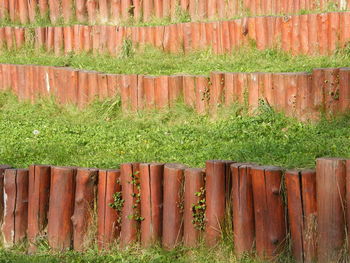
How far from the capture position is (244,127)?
8.45 m

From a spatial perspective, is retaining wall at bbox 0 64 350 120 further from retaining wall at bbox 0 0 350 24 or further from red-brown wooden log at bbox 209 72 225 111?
retaining wall at bbox 0 0 350 24

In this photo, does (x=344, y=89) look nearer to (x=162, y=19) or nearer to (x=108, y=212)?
(x=108, y=212)

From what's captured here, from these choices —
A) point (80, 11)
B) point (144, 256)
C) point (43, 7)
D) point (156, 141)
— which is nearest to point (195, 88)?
point (156, 141)

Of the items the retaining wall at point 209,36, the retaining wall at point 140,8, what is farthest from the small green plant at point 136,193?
the retaining wall at point 140,8

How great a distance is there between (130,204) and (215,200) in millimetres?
732

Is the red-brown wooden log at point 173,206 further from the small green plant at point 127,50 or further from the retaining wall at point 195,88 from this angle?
the small green plant at point 127,50

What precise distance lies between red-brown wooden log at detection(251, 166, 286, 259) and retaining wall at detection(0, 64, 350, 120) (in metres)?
2.65

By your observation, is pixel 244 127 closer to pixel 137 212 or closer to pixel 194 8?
pixel 137 212

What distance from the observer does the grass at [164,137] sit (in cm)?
713

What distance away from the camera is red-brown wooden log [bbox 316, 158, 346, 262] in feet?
17.9

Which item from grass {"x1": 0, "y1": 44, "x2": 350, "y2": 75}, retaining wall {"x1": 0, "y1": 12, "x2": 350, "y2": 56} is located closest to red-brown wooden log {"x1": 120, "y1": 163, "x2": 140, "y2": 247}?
grass {"x1": 0, "y1": 44, "x2": 350, "y2": 75}

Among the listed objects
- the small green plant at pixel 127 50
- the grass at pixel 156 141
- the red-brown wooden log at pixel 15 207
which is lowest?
the red-brown wooden log at pixel 15 207

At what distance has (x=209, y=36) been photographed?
1155 centimetres

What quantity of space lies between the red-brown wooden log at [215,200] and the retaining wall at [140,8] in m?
5.88
